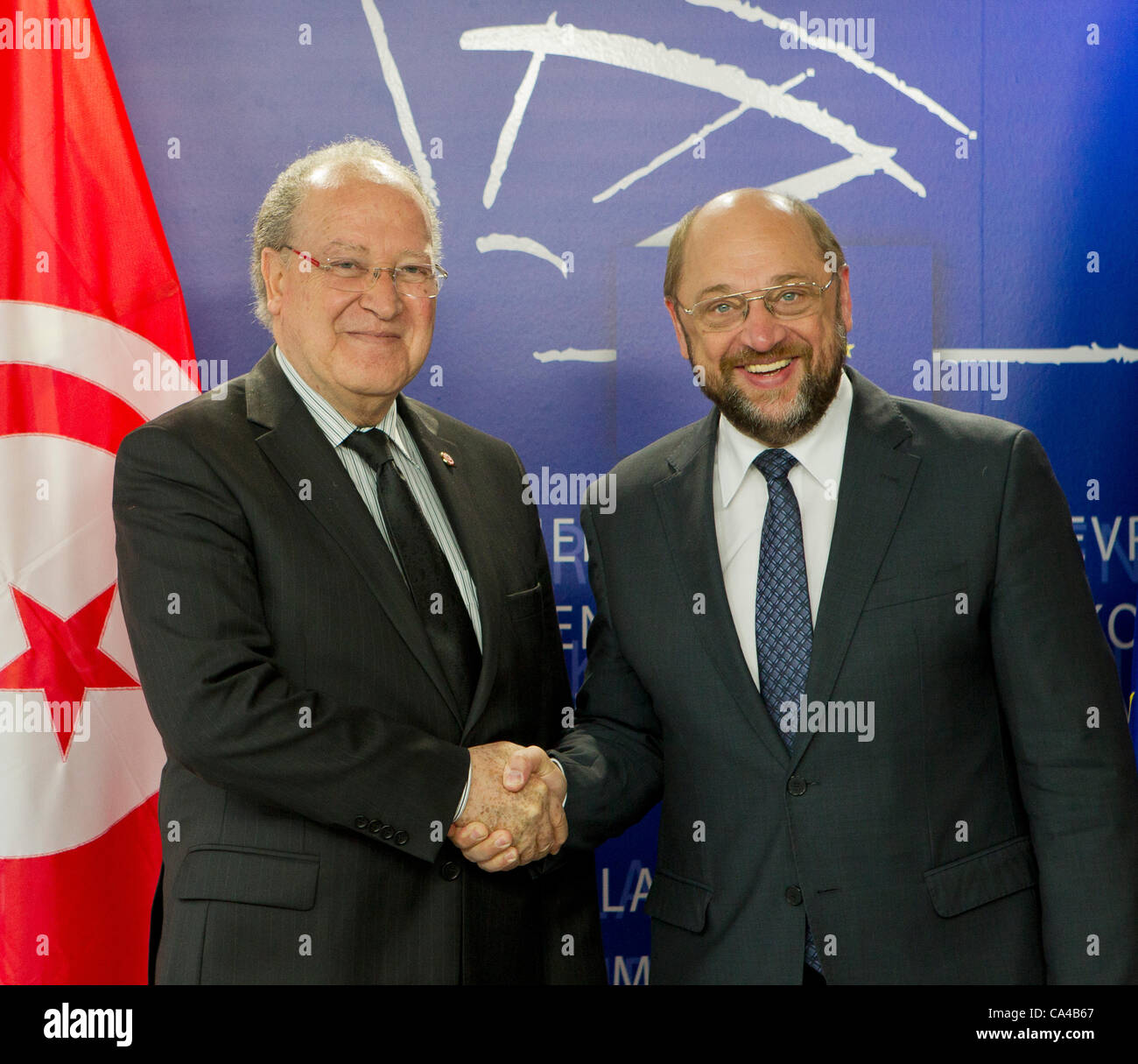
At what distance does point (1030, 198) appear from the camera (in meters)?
3.72

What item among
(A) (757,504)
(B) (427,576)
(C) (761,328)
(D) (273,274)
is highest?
(D) (273,274)

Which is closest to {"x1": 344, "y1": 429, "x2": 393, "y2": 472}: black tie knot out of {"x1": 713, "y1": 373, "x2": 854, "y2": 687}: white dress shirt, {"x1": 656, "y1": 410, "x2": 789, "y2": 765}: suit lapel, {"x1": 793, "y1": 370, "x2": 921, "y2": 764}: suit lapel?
{"x1": 656, "y1": 410, "x2": 789, "y2": 765}: suit lapel

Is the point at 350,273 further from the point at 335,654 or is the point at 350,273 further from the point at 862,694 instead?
the point at 862,694

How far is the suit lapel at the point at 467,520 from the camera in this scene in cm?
252

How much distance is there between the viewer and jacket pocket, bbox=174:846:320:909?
229 cm

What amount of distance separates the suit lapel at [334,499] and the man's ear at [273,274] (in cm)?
22

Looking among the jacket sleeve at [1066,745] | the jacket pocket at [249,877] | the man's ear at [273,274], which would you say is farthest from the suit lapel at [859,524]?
the man's ear at [273,274]

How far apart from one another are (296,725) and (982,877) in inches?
52.0

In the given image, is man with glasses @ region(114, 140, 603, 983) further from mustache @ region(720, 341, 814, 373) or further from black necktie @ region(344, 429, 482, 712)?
mustache @ region(720, 341, 814, 373)

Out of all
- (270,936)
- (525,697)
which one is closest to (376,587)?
(525,697)

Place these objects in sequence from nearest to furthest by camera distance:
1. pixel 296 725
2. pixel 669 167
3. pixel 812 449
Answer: pixel 296 725
pixel 812 449
pixel 669 167

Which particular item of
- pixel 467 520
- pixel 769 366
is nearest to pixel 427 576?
pixel 467 520

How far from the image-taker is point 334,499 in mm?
2469

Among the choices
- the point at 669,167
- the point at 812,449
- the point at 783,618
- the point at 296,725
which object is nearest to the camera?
the point at 296,725
